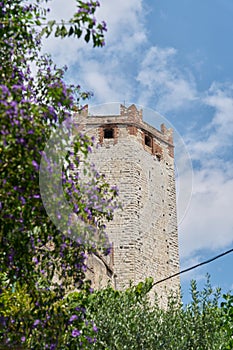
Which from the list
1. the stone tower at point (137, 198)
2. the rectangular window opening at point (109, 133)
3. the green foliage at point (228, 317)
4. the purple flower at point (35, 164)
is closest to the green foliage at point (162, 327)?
the green foliage at point (228, 317)

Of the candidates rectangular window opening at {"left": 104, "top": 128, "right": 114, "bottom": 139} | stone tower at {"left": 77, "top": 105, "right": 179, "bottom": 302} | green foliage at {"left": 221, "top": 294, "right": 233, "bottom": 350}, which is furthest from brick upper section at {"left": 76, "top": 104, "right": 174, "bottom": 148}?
green foliage at {"left": 221, "top": 294, "right": 233, "bottom": 350}

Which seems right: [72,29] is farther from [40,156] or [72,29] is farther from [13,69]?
[40,156]

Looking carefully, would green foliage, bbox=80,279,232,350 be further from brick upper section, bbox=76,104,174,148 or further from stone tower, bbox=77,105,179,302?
brick upper section, bbox=76,104,174,148

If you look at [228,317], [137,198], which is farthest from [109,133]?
[228,317]

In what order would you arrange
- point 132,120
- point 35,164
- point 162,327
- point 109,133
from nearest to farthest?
point 35,164
point 162,327
point 109,133
point 132,120

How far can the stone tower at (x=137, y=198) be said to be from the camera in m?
29.3

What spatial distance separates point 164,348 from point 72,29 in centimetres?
708

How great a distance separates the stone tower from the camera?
96.1 ft

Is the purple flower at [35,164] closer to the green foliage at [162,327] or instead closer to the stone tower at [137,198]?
the green foliage at [162,327]

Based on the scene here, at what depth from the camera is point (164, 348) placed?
10.6 m

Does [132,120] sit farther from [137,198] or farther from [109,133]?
[137,198]

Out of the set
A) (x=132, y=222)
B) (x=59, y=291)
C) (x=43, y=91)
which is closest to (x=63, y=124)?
(x=43, y=91)

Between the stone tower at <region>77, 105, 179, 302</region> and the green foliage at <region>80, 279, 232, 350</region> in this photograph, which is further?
the stone tower at <region>77, 105, 179, 302</region>

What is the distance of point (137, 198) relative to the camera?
1207 inches
